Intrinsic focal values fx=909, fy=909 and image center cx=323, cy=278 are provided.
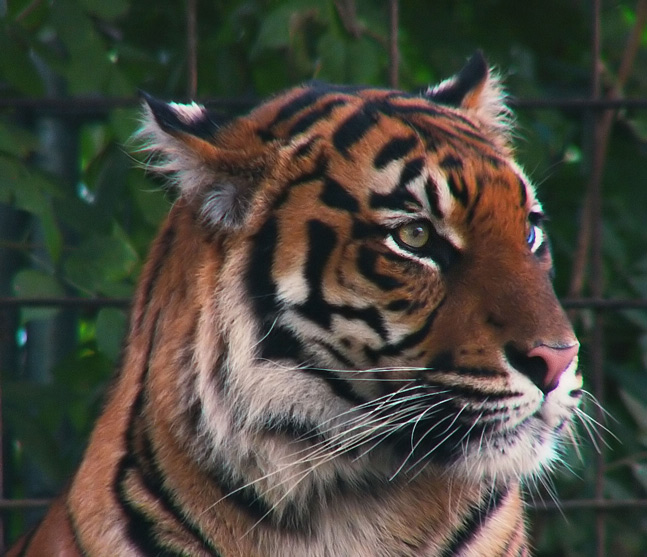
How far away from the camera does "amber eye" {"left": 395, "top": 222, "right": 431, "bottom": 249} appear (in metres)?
1.45

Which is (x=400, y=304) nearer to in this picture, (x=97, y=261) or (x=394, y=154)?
(x=394, y=154)

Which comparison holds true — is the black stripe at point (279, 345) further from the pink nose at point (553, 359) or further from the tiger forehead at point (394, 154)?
the pink nose at point (553, 359)

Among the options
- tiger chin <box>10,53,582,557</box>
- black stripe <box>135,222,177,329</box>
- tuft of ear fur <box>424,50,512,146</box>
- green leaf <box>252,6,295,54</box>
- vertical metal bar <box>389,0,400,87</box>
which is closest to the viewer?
tiger chin <box>10,53,582,557</box>

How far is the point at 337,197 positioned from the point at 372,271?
0.14 meters

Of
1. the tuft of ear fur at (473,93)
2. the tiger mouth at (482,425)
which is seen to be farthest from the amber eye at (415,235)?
the tuft of ear fur at (473,93)

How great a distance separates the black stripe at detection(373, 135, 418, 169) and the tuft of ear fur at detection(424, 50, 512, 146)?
0.28m

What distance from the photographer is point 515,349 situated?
4.39ft

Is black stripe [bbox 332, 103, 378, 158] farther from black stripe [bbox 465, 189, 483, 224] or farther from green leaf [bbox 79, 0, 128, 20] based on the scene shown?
green leaf [bbox 79, 0, 128, 20]

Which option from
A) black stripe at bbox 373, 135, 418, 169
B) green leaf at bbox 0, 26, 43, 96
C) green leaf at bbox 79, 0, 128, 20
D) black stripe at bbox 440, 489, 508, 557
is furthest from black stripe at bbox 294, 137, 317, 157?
green leaf at bbox 0, 26, 43, 96

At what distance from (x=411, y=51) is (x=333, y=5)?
45 centimetres

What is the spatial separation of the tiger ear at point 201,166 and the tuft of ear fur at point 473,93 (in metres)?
0.46

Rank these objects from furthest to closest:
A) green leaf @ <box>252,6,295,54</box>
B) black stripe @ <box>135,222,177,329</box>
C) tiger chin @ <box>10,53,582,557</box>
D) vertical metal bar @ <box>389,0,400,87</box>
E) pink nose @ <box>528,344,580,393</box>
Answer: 1. vertical metal bar @ <box>389,0,400,87</box>
2. green leaf @ <box>252,6,295,54</box>
3. black stripe @ <box>135,222,177,329</box>
4. tiger chin @ <box>10,53,582,557</box>
5. pink nose @ <box>528,344,580,393</box>

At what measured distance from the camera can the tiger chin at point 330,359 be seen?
142 cm

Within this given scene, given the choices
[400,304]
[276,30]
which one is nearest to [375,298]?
[400,304]
